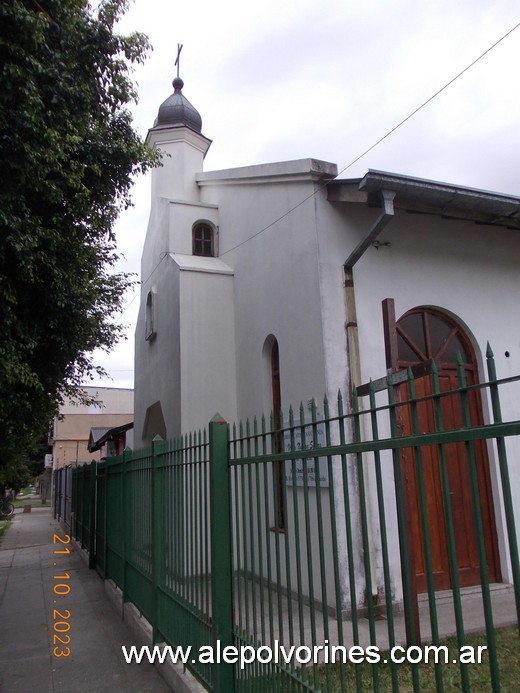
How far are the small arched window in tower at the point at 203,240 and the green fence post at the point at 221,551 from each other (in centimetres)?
761

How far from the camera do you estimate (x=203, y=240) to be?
447 inches

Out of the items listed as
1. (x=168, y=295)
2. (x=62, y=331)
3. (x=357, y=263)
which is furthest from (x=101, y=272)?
(x=357, y=263)

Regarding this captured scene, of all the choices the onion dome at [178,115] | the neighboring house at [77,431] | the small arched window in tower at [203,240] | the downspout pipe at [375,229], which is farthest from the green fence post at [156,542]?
the neighboring house at [77,431]

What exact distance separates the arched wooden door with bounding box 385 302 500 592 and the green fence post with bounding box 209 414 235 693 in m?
2.55

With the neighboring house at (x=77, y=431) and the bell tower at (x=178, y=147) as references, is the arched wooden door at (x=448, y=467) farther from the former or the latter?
the neighboring house at (x=77, y=431)

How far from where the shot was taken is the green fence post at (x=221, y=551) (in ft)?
12.4

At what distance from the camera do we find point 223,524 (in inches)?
157

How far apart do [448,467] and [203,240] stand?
6.64 meters

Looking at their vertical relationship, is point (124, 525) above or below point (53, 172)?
below

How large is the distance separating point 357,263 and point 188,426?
413cm

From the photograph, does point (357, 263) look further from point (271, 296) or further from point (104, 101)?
point (104, 101)

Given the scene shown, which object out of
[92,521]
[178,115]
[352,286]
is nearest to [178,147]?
[178,115]

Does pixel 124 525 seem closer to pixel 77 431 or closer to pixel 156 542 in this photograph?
pixel 156 542

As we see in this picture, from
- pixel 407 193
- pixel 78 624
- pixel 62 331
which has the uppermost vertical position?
pixel 407 193
